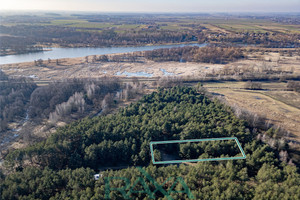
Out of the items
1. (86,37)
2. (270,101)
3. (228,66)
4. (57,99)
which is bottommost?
(270,101)

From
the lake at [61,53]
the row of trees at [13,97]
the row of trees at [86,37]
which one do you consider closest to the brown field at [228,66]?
the row of trees at [13,97]

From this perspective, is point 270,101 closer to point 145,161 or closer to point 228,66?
point 228,66

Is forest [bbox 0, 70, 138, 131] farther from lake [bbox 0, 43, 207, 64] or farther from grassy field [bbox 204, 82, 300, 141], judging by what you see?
lake [bbox 0, 43, 207, 64]

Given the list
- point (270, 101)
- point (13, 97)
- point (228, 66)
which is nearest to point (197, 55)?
point (228, 66)

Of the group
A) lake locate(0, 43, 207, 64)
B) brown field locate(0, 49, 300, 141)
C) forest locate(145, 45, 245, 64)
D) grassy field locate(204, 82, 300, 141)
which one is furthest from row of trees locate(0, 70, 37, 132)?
forest locate(145, 45, 245, 64)

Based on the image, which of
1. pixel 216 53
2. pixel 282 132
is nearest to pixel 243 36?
pixel 216 53

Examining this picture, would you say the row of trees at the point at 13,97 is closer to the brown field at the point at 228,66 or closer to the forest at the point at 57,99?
the forest at the point at 57,99
